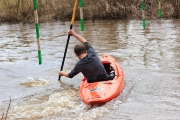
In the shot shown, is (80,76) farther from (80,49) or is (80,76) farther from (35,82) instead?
(80,49)

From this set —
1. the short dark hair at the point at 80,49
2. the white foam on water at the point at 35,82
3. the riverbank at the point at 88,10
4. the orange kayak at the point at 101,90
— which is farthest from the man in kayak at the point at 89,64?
the riverbank at the point at 88,10

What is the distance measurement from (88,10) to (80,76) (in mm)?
10833

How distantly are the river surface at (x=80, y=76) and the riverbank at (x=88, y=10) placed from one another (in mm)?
2988

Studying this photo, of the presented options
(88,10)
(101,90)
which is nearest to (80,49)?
(101,90)

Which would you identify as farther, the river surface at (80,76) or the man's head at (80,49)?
the man's head at (80,49)

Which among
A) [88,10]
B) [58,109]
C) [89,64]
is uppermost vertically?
[88,10]

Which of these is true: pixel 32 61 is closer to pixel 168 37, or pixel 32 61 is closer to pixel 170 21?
pixel 168 37

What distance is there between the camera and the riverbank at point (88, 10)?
56.0 ft

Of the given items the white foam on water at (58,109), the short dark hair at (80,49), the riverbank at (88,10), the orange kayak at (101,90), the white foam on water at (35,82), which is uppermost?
the riverbank at (88,10)

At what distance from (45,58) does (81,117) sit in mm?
4926

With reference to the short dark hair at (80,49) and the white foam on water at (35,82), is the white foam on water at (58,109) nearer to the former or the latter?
the short dark hair at (80,49)

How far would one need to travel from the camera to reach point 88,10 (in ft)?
58.2

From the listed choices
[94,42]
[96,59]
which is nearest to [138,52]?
[94,42]

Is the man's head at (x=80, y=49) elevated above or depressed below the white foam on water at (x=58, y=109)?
above
